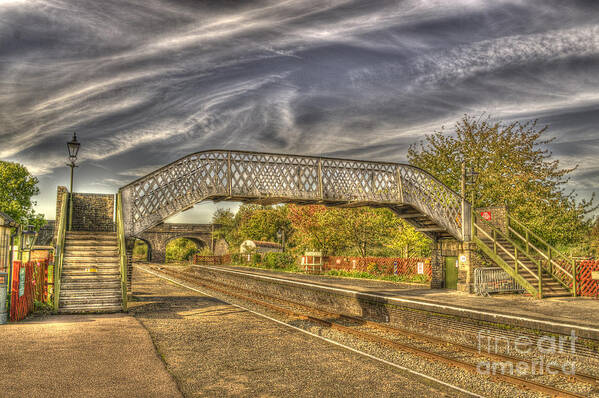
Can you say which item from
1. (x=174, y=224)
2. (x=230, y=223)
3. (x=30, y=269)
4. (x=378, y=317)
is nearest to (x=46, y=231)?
(x=174, y=224)

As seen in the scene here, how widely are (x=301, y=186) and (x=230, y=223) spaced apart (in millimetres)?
62727

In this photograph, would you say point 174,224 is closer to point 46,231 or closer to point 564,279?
point 46,231

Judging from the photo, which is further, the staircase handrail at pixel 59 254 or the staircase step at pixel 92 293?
the staircase step at pixel 92 293

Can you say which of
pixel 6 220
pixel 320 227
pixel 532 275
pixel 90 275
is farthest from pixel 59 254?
pixel 320 227

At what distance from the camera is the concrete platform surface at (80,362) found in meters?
6.64

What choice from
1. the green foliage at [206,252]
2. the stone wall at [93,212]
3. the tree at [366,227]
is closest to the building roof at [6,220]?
the stone wall at [93,212]

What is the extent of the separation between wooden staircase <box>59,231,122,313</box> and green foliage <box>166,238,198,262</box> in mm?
58381

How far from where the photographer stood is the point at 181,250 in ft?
268

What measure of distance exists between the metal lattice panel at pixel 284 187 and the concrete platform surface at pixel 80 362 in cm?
639

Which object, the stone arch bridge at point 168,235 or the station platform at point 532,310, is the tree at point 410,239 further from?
the stone arch bridge at point 168,235

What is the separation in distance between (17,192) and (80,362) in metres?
37.9

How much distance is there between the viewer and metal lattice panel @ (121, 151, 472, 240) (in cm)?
1744

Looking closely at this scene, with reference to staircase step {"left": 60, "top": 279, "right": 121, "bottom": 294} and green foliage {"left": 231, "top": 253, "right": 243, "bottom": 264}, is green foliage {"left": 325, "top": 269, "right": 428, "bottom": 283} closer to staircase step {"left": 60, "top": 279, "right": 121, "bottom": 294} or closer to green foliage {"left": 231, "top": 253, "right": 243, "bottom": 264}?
staircase step {"left": 60, "top": 279, "right": 121, "bottom": 294}

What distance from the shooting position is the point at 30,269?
14359 millimetres
